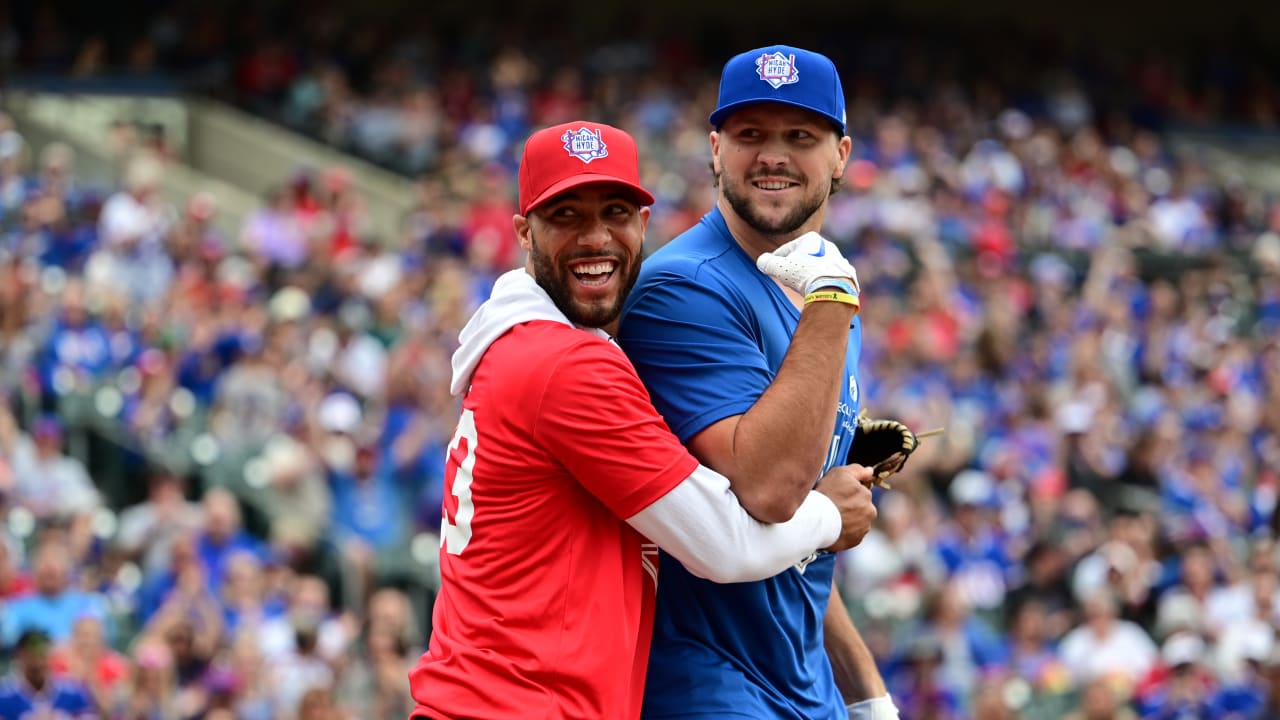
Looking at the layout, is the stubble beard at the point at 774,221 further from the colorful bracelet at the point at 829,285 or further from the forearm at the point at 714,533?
the forearm at the point at 714,533

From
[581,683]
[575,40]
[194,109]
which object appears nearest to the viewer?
[581,683]

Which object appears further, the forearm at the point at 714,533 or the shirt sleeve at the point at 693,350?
the shirt sleeve at the point at 693,350

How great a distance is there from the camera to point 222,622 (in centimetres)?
861

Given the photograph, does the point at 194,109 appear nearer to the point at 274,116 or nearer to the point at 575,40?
the point at 274,116

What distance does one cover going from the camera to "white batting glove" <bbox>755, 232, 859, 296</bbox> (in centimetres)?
356

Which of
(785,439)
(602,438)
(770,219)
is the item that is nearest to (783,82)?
(770,219)

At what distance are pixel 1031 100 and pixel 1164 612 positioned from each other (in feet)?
42.0

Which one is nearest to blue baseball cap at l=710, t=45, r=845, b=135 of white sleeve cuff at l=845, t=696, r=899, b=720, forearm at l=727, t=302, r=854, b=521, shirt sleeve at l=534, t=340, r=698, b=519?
forearm at l=727, t=302, r=854, b=521

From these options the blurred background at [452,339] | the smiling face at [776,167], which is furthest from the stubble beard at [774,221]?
the blurred background at [452,339]

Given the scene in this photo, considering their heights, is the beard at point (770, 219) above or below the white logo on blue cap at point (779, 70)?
below

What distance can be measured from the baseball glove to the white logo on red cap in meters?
0.88

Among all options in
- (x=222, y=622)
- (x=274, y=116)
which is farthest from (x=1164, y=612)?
(x=274, y=116)

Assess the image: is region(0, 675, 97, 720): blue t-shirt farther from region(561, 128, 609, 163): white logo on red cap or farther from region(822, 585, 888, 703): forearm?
region(561, 128, 609, 163): white logo on red cap

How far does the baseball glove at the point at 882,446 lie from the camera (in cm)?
388
